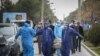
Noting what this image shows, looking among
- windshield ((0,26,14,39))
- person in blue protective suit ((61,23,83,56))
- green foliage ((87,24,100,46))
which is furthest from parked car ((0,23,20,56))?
green foliage ((87,24,100,46))

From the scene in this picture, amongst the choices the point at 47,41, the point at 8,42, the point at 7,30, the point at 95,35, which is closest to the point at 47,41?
the point at 47,41

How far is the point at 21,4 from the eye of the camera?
7762 centimetres

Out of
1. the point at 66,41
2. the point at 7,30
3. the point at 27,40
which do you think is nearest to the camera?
the point at 27,40

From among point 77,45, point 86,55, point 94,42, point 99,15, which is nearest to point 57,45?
point 86,55

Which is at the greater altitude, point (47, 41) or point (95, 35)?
point (47, 41)

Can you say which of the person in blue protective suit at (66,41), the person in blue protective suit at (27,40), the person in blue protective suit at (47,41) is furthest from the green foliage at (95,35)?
the person in blue protective suit at (47,41)

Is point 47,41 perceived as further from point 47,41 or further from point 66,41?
point 66,41

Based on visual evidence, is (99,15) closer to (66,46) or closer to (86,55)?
(86,55)

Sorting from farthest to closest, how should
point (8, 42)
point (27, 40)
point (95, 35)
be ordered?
point (95, 35)
point (8, 42)
point (27, 40)

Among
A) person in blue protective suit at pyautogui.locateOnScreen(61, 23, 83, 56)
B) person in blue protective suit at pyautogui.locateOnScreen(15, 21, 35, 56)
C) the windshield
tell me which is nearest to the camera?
person in blue protective suit at pyautogui.locateOnScreen(15, 21, 35, 56)

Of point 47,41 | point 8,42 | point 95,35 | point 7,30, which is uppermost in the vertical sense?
point 7,30

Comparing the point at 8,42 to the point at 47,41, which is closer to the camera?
the point at 47,41

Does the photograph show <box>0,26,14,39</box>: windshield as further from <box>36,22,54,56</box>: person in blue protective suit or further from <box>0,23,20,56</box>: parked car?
<box>36,22,54,56</box>: person in blue protective suit

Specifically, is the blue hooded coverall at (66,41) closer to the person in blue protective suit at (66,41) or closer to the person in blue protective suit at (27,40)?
the person in blue protective suit at (66,41)
